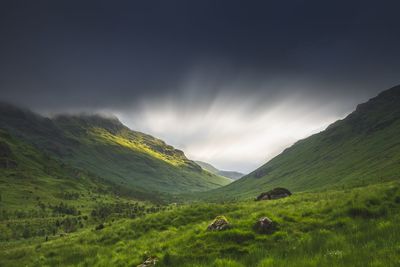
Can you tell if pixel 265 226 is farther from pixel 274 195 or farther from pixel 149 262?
pixel 274 195

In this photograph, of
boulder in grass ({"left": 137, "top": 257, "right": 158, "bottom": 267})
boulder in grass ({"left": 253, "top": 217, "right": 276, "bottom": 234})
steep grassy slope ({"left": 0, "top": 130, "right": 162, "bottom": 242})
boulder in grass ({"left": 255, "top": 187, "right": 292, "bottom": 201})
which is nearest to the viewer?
boulder in grass ({"left": 137, "top": 257, "right": 158, "bottom": 267})

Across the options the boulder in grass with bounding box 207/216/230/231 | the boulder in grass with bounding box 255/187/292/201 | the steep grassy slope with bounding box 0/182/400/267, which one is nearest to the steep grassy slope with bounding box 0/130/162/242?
the boulder in grass with bounding box 255/187/292/201

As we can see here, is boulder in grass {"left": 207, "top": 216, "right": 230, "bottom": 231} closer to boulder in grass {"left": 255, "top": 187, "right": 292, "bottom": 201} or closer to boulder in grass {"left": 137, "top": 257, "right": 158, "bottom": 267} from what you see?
boulder in grass {"left": 137, "top": 257, "right": 158, "bottom": 267}

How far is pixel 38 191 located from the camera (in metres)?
140

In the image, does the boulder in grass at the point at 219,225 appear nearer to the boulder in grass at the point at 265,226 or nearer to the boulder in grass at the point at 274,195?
the boulder in grass at the point at 265,226

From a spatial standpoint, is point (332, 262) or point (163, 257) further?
point (163, 257)

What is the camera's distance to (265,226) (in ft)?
61.5

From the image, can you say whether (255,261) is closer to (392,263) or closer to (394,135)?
(392,263)

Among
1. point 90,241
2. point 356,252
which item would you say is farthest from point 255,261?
point 90,241

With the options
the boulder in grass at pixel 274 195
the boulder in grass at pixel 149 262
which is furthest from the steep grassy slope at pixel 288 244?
the boulder in grass at pixel 274 195

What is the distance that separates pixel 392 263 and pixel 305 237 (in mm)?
6093

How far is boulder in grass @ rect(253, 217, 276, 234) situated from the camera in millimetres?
18484

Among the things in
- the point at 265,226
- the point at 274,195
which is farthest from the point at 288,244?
the point at 274,195

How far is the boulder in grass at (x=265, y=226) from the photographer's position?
18484mm
